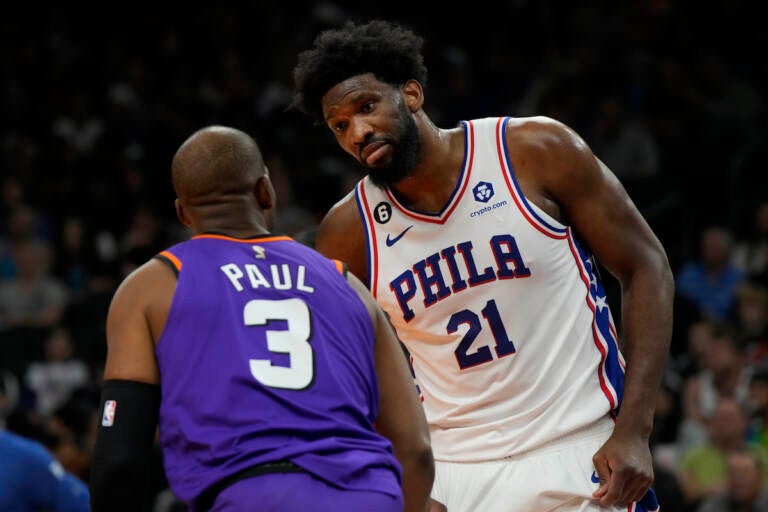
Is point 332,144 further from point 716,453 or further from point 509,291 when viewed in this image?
point 509,291

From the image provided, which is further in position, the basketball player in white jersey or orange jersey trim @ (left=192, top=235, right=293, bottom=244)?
the basketball player in white jersey

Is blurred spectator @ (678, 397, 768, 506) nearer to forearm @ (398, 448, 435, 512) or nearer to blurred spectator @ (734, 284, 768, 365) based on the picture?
blurred spectator @ (734, 284, 768, 365)

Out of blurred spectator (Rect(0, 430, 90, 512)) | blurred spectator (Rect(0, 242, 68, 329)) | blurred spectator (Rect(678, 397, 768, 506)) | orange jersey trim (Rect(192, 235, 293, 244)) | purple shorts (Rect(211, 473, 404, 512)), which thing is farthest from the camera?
blurred spectator (Rect(0, 242, 68, 329))

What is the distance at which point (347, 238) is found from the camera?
4.41m

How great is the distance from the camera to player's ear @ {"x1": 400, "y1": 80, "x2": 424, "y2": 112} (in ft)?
14.2

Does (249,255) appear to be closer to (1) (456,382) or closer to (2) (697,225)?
(1) (456,382)

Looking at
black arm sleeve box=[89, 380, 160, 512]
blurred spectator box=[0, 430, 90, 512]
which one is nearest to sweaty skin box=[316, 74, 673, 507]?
black arm sleeve box=[89, 380, 160, 512]

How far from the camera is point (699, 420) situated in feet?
28.0

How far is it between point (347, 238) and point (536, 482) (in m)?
1.08

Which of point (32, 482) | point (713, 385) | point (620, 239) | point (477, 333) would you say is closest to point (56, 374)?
point (32, 482)

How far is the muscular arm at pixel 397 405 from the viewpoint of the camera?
3453 millimetres

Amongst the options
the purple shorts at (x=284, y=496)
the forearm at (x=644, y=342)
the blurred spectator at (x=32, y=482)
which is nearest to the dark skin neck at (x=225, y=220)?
the purple shorts at (x=284, y=496)

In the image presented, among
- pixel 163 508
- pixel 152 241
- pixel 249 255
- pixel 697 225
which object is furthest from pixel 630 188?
pixel 249 255

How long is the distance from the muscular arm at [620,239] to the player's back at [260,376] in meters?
1.12
